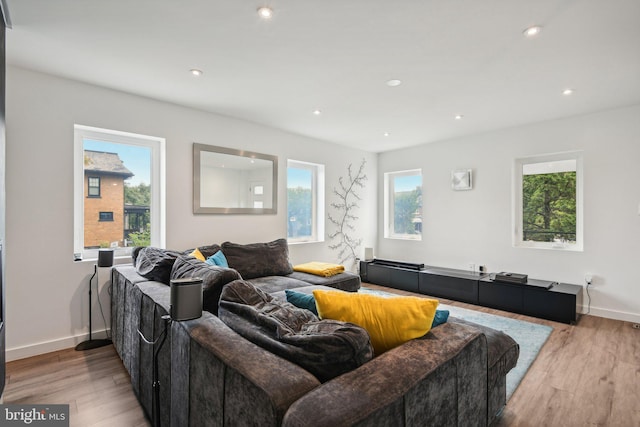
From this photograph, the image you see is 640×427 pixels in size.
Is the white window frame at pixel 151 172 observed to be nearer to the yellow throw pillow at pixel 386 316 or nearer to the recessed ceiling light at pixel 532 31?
the yellow throw pillow at pixel 386 316

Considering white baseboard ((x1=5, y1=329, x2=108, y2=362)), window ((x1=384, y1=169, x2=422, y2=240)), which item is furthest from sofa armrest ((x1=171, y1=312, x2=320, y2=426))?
window ((x1=384, y1=169, x2=422, y2=240))

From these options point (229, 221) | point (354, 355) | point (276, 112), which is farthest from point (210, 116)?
point (354, 355)

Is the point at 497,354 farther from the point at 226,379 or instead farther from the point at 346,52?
the point at 346,52

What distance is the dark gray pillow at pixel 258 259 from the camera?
3.50 m

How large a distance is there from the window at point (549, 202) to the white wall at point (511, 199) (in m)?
0.14

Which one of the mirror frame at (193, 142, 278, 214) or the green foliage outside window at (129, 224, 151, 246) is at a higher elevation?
the mirror frame at (193, 142, 278, 214)

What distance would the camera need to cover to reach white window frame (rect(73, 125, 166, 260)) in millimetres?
3059

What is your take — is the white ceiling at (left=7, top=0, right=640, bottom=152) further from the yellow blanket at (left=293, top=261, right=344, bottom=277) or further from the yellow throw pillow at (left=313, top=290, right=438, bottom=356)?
the yellow blanket at (left=293, top=261, right=344, bottom=277)

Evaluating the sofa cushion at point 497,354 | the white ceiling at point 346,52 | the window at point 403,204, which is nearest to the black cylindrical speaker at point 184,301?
the sofa cushion at point 497,354

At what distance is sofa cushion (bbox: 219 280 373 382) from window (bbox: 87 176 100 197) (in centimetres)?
247

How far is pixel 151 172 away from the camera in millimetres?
3523

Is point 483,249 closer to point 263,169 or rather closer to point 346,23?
point 263,169

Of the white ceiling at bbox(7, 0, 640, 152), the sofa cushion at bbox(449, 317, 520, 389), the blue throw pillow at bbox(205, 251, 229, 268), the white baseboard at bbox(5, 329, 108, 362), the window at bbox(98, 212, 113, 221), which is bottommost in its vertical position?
the white baseboard at bbox(5, 329, 108, 362)

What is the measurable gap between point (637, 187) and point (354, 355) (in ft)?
14.1
